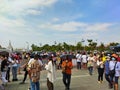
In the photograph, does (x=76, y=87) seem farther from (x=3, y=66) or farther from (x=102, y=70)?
(x=3, y=66)

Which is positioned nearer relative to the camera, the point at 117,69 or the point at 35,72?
the point at 35,72

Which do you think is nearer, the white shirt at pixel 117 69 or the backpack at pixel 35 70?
the backpack at pixel 35 70

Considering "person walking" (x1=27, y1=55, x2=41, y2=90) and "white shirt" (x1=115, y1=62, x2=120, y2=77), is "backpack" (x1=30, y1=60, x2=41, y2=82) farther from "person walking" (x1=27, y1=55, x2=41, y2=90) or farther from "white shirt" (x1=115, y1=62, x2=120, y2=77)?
"white shirt" (x1=115, y1=62, x2=120, y2=77)

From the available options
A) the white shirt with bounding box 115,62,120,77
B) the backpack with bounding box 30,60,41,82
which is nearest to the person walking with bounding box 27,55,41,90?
the backpack with bounding box 30,60,41,82

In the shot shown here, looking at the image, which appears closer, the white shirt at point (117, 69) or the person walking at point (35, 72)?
the person walking at point (35, 72)

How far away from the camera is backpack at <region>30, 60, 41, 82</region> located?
12.2 m

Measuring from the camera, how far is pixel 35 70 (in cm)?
1226

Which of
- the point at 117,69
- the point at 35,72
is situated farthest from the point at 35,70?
the point at 117,69

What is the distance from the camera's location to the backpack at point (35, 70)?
12188mm

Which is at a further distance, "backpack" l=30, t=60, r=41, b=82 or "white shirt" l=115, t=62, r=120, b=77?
"white shirt" l=115, t=62, r=120, b=77

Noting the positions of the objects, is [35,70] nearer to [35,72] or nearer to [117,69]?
[35,72]

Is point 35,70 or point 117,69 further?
point 117,69

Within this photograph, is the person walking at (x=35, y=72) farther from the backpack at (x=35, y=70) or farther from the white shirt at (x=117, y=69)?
the white shirt at (x=117, y=69)

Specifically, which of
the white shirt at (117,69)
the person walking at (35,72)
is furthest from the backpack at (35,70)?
the white shirt at (117,69)
